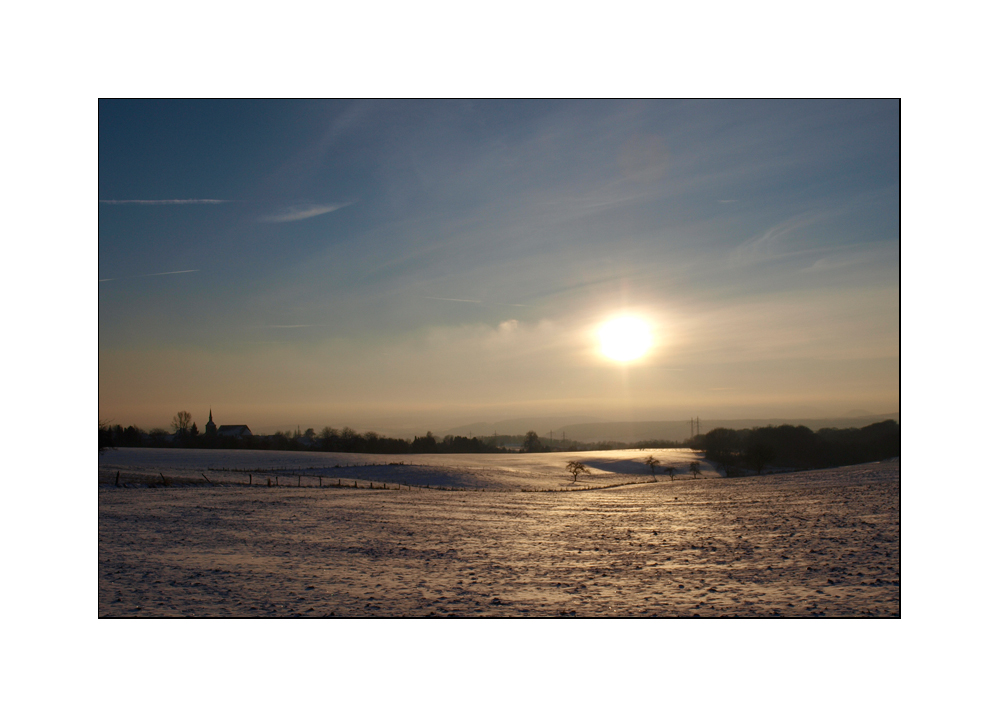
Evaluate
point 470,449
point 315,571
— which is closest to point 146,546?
point 315,571

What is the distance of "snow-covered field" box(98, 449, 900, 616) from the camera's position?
27.3ft

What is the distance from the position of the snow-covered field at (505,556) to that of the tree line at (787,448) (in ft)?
61.4

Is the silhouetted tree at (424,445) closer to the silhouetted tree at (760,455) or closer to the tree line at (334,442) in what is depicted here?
the tree line at (334,442)

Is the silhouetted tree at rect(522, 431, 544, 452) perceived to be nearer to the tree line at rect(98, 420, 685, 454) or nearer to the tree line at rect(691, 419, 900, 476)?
the tree line at rect(98, 420, 685, 454)

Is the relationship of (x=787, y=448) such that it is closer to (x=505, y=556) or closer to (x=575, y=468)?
(x=575, y=468)

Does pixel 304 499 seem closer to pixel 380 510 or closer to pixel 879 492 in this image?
pixel 380 510

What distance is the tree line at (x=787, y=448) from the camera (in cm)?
4018

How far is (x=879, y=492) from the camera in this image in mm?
20125

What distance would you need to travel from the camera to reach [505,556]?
1174 cm

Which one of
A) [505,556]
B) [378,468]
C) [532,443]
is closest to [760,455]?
[532,443]

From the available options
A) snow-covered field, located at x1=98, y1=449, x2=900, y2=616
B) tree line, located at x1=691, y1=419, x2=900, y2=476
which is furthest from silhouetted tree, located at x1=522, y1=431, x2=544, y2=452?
snow-covered field, located at x1=98, y1=449, x2=900, y2=616
